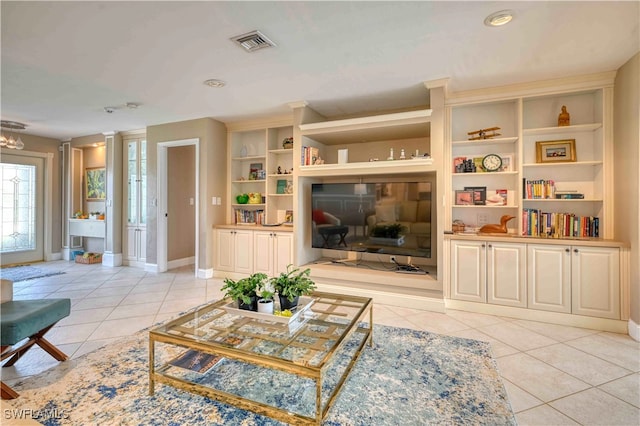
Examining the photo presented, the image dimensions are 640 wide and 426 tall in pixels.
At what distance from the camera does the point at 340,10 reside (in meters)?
2.00

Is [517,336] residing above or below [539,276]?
below

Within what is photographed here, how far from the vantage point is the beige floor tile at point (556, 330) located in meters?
2.66

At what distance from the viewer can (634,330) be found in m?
2.59

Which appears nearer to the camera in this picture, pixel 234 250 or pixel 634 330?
pixel 634 330

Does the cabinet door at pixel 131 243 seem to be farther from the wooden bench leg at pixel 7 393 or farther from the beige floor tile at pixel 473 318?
the beige floor tile at pixel 473 318

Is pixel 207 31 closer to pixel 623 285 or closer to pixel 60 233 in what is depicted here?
pixel 623 285

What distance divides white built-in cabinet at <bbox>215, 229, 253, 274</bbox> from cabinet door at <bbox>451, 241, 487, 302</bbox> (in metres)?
2.76

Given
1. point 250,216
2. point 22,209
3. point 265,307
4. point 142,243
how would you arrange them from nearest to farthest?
point 265,307
point 250,216
point 142,243
point 22,209

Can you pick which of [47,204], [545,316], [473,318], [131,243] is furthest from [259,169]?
[47,204]

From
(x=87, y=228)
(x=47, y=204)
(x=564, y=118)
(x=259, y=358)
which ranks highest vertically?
(x=564, y=118)

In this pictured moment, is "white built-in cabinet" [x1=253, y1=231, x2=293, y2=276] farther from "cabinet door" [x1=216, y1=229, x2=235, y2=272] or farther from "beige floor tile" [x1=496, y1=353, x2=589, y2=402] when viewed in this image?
"beige floor tile" [x1=496, y1=353, x2=589, y2=402]

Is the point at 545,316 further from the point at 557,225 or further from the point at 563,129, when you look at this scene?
the point at 563,129

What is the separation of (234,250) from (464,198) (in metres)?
3.29

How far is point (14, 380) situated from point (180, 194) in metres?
3.91
